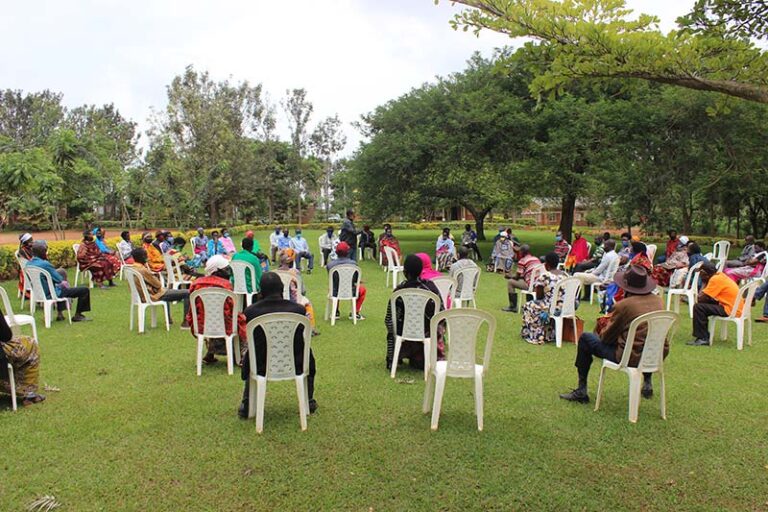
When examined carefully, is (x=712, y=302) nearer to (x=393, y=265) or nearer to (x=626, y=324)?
(x=626, y=324)

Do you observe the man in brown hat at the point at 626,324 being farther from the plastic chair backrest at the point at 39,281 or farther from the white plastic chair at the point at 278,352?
the plastic chair backrest at the point at 39,281

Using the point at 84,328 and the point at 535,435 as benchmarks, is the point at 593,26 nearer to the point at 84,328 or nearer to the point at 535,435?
the point at 535,435

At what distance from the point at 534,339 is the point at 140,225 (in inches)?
1451

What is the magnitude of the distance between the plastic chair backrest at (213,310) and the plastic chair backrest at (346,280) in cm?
262

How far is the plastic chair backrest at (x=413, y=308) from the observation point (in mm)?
5129

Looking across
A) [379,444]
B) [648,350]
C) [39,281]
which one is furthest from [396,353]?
[39,281]

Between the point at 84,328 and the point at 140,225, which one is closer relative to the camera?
the point at 84,328

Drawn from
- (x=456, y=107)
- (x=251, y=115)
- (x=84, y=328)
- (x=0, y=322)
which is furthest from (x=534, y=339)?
(x=251, y=115)

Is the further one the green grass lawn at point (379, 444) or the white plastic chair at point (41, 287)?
the white plastic chair at point (41, 287)

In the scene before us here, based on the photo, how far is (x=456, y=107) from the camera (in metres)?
18.3

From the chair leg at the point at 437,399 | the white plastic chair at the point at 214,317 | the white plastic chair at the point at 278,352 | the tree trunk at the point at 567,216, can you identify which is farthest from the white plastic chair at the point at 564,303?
the tree trunk at the point at 567,216

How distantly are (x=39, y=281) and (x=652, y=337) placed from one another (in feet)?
25.7

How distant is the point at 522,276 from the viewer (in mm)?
8875

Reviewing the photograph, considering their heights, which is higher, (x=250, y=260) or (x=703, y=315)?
(x=250, y=260)
